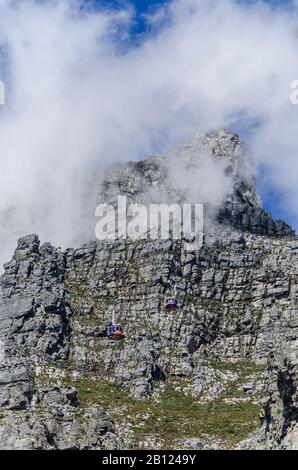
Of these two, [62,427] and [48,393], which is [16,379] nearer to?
[48,393]

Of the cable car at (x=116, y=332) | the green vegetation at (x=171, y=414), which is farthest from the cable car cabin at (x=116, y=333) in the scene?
the green vegetation at (x=171, y=414)

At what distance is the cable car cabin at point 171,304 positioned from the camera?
156 meters

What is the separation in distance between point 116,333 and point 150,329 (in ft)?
28.9

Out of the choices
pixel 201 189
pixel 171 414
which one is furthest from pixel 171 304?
pixel 201 189

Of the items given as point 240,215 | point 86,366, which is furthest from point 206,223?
point 86,366

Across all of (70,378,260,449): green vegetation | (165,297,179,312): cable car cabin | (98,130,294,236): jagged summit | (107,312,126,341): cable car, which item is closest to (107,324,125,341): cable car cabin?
(107,312,126,341): cable car

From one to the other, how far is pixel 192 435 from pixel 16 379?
23.9 meters

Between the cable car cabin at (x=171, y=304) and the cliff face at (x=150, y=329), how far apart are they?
129 centimetres

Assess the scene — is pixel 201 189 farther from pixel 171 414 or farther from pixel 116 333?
pixel 171 414

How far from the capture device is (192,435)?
122 m

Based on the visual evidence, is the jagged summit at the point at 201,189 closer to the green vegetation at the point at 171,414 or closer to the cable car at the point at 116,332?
the cable car at the point at 116,332

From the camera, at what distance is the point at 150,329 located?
507 feet

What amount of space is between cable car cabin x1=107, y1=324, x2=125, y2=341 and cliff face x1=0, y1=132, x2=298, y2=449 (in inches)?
68.1

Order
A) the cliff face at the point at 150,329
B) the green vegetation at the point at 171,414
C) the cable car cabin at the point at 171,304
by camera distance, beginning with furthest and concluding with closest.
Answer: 1. the cable car cabin at the point at 171,304
2. the green vegetation at the point at 171,414
3. the cliff face at the point at 150,329
